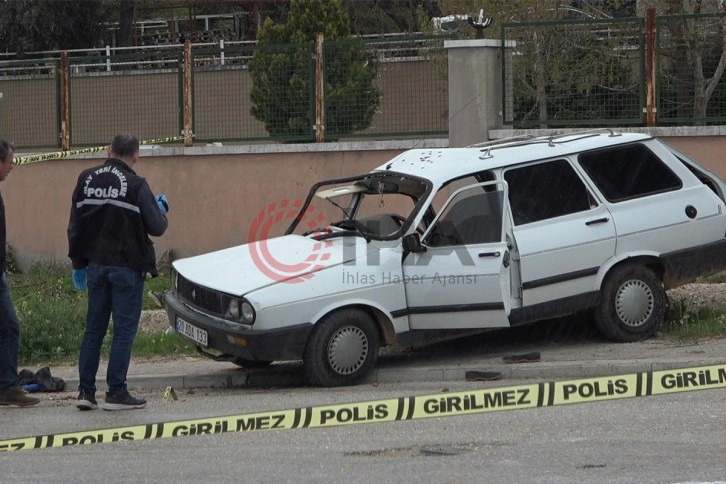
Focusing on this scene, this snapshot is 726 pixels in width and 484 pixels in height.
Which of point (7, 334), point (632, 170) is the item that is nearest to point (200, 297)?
point (7, 334)

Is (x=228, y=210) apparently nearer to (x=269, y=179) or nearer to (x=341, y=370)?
(x=269, y=179)

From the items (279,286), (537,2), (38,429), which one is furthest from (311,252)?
(537,2)

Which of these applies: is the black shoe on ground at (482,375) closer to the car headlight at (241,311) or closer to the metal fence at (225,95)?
the car headlight at (241,311)

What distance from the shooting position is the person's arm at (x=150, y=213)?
7875 millimetres

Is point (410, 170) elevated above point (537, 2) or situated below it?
below

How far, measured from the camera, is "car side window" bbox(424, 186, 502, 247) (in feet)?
29.9

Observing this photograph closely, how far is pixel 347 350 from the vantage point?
8.61 metres

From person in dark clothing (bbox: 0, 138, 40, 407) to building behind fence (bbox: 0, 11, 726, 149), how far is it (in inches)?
265

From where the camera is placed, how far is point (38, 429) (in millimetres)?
7645

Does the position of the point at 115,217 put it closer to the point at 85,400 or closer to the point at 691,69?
the point at 85,400

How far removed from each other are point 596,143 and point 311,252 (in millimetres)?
2643

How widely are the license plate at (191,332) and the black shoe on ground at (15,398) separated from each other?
122 cm

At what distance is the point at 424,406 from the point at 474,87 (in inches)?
259

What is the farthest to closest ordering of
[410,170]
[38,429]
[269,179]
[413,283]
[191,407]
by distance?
[269,179]
[410,170]
[413,283]
[191,407]
[38,429]
